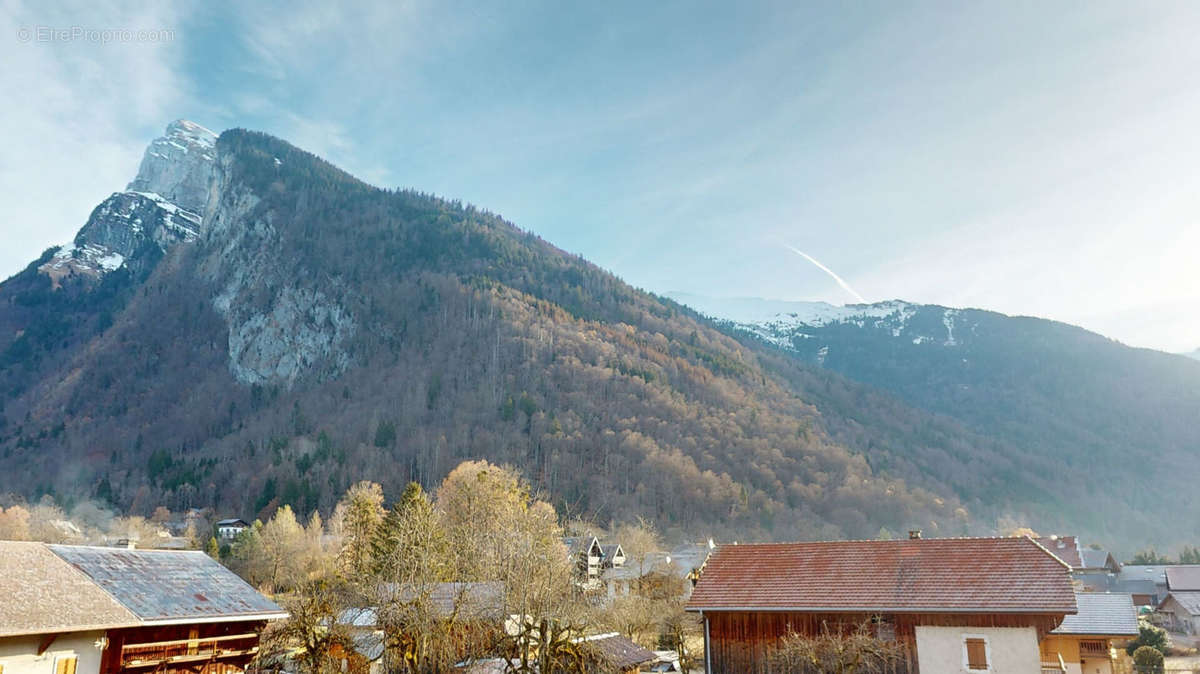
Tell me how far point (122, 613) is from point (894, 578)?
26.6 metres

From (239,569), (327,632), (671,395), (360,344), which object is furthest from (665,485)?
(327,632)

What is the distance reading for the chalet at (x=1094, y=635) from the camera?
39.3m

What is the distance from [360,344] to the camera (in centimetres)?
18112

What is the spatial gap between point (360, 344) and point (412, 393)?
28045 mm

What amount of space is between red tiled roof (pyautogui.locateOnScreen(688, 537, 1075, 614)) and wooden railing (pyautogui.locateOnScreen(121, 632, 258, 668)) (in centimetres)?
1782

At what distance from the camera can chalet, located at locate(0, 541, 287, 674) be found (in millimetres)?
18750

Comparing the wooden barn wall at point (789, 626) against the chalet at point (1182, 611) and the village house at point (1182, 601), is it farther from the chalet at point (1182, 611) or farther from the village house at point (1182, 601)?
the village house at point (1182, 601)

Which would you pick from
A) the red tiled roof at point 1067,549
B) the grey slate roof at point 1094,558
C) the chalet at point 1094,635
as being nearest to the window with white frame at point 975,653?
the chalet at point 1094,635

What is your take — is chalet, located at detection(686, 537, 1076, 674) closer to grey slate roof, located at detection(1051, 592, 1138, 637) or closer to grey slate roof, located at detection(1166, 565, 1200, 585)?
grey slate roof, located at detection(1051, 592, 1138, 637)

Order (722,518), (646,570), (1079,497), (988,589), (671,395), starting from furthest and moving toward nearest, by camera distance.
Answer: (1079,497) → (671,395) → (722,518) → (646,570) → (988,589)

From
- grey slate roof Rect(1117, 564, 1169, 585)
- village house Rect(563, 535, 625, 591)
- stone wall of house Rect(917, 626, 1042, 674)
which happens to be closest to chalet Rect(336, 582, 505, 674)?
stone wall of house Rect(917, 626, 1042, 674)

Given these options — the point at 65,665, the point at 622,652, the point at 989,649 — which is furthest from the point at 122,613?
the point at 989,649

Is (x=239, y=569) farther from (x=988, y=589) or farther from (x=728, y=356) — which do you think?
(x=728, y=356)

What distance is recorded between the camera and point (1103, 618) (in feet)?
133
